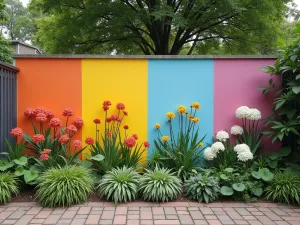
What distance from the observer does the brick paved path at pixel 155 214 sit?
9.50ft

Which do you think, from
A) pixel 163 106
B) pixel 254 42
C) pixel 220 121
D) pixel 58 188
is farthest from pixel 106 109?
pixel 254 42

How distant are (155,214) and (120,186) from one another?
0.59 m

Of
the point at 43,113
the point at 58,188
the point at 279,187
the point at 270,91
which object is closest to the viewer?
the point at 58,188

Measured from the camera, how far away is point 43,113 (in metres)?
4.10

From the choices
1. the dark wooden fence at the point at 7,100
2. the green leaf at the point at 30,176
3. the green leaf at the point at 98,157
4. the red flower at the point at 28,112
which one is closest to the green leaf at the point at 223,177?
the green leaf at the point at 98,157

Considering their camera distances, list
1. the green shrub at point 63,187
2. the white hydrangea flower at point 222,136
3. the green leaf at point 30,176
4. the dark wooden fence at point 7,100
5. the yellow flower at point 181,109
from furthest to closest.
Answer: the yellow flower at point 181,109 → the white hydrangea flower at point 222,136 → the dark wooden fence at point 7,100 → the green leaf at point 30,176 → the green shrub at point 63,187

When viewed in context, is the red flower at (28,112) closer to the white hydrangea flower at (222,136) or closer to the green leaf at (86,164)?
the green leaf at (86,164)

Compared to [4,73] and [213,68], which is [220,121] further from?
[4,73]

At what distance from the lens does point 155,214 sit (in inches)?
121

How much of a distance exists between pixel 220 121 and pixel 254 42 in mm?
8160

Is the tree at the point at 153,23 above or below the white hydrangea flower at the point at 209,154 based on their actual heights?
above

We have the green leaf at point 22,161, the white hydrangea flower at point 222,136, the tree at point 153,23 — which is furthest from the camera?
the tree at point 153,23

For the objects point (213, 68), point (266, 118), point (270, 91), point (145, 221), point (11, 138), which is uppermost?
point (213, 68)

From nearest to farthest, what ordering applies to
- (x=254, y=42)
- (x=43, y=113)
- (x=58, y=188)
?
(x=58, y=188), (x=43, y=113), (x=254, y=42)
